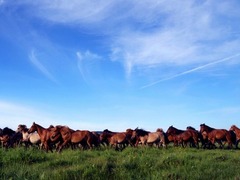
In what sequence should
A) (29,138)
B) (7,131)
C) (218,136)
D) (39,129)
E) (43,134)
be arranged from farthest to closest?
(218,136) → (7,131) → (29,138) → (39,129) → (43,134)

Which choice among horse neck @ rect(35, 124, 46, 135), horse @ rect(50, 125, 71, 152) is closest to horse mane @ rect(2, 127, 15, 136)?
horse neck @ rect(35, 124, 46, 135)

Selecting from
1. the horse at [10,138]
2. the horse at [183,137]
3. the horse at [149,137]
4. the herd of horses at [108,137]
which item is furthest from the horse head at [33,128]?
the horse at [183,137]

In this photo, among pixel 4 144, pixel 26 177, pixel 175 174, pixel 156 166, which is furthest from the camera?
pixel 4 144

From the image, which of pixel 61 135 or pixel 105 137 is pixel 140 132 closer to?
pixel 105 137

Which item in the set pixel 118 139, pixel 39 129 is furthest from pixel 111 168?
pixel 118 139

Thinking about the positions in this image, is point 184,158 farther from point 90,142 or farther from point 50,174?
point 90,142

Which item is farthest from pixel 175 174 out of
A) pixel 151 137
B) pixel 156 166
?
pixel 151 137

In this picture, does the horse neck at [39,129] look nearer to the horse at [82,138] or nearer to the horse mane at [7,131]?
the horse at [82,138]

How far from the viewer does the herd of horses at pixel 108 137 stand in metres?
22.9

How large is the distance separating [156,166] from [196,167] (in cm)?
141

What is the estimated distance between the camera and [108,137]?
89.2 ft

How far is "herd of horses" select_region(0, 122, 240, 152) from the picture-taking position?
902 inches

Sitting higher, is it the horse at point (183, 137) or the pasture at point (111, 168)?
the horse at point (183, 137)

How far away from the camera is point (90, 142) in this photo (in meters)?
23.2
